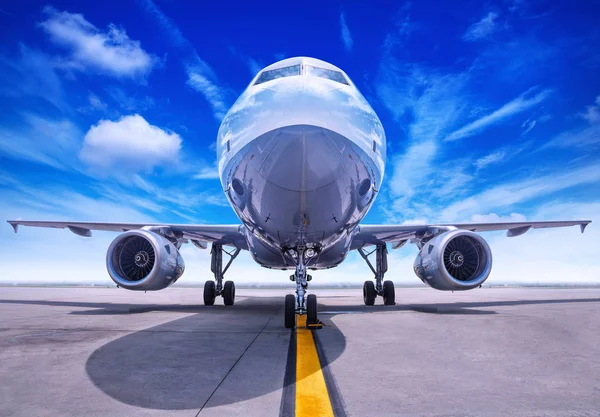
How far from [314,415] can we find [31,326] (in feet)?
18.9

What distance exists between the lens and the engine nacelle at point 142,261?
25.7 ft

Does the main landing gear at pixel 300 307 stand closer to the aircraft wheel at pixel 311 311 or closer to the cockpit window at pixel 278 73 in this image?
the aircraft wheel at pixel 311 311

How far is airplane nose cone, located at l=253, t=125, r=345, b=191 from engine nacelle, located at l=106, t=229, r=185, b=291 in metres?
4.84

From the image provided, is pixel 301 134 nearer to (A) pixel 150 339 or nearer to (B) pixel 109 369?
(B) pixel 109 369

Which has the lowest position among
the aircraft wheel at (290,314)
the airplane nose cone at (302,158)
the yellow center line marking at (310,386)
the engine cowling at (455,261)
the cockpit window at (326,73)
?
the yellow center line marking at (310,386)

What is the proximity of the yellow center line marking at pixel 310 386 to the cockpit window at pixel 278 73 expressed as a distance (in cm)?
315

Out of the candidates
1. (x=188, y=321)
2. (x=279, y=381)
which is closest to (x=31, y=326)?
(x=188, y=321)

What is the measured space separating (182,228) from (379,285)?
622 centimetres

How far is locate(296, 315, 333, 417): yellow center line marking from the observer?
7.20ft

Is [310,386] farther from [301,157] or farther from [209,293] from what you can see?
[209,293]

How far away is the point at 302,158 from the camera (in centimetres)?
385

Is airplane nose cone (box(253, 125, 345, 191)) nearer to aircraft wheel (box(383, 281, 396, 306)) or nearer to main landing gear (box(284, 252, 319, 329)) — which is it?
main landing gear (box(284, 252, 319, 329))

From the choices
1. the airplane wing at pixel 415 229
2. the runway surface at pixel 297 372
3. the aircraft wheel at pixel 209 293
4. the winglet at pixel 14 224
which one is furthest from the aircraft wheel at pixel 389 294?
the winglet at pixel 14 224

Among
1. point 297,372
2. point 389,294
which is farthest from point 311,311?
point 389,294
